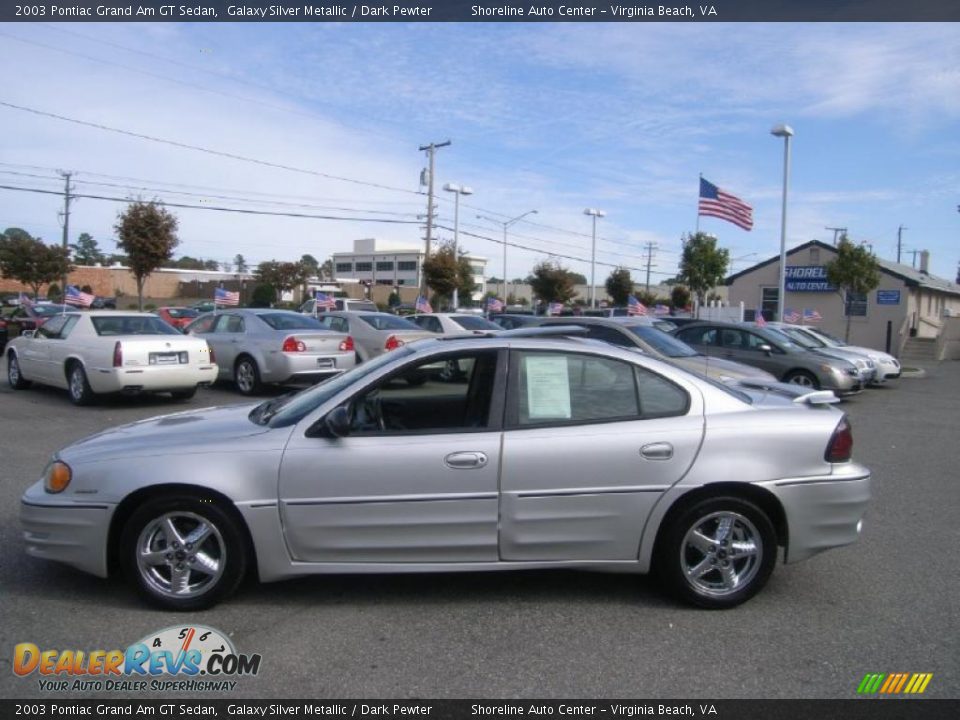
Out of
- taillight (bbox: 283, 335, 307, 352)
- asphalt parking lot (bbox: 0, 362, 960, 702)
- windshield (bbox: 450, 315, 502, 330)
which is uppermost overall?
windshield (bbox: 450, 315, 502, 330)

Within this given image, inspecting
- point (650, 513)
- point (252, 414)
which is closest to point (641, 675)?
point (650, 513)

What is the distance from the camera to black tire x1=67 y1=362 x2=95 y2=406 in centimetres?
1116

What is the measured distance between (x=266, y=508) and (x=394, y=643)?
3.20ft

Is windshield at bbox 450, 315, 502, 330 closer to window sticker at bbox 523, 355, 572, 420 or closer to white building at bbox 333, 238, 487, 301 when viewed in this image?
window sticker at bbox 523, 355, 572, 420

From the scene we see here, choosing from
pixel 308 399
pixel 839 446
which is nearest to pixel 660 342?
pixel 839 446

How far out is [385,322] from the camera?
15.8m

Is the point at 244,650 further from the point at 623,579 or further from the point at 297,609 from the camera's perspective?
the point at 623,579

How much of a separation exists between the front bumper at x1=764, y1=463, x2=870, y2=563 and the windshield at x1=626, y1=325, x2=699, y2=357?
6.26m

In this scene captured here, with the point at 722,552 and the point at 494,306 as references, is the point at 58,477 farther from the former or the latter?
the point at 494,306

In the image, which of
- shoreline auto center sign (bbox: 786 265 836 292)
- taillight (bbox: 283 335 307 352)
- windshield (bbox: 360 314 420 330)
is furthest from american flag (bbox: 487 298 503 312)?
taillight (bbox: 283 335 307 352)

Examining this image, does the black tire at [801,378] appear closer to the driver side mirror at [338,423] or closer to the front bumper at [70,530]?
the driver side mirror at [338,423]

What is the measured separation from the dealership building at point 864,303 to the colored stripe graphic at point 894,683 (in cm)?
3005

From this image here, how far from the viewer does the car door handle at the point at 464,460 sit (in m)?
4.05

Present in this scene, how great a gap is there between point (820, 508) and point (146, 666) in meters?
3.60
